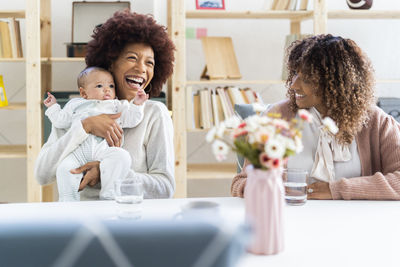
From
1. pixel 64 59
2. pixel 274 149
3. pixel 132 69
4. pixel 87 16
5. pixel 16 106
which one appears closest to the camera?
pixel 274 149

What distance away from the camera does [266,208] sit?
955mm

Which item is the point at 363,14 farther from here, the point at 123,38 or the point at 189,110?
the point at 123,38

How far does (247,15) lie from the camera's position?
3.12 m

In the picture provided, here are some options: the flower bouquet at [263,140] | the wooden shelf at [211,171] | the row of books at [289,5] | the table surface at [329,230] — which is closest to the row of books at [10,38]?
the wooden shelf at [211,171]

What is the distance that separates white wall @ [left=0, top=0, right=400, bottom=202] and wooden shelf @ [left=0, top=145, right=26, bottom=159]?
0.10 m

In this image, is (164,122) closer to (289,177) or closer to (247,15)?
(289,177)

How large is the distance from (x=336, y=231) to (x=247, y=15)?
2.25 metres

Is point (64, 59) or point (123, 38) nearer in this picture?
point (123, 38)

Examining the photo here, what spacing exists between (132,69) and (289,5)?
5.60 feet

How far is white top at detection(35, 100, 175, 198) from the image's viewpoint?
5.12 feet

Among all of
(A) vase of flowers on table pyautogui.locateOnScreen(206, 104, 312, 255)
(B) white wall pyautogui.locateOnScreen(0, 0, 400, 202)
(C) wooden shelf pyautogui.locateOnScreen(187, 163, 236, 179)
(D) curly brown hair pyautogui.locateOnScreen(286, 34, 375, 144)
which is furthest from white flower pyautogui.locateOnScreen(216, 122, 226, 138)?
(B) white wall pyautogui.locateOnScreen(0, 0, 400, 202)

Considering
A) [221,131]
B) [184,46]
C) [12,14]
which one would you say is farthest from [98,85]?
[12,14]

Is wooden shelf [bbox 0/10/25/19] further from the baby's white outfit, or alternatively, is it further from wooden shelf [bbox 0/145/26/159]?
the baby's white outfit

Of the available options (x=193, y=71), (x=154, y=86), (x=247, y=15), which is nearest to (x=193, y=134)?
(x=193, y=71)
